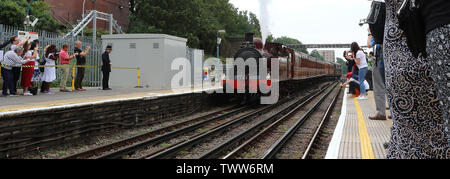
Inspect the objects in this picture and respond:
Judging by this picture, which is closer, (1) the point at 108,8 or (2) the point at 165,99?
(2) the point at 165,99

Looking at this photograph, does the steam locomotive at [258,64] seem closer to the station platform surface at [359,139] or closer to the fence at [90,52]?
the fence at [90,52]

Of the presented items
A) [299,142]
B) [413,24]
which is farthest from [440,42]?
[299,142]

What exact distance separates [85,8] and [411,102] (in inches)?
1647

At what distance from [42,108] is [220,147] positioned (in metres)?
3.02

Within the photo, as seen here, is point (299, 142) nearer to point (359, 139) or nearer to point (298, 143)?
point (298, 143)

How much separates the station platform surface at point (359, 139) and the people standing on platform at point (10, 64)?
7.34 meters

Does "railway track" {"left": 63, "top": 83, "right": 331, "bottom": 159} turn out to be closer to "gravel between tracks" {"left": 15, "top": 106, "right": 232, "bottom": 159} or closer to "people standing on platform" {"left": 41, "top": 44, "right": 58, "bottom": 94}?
"gravel between tracks" {"left": 15, "top": 106, "right": 232, "bottom": 159}

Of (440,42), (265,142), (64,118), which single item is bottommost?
(265,142)

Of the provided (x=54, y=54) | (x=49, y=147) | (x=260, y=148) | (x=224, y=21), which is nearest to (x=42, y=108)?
(x=49, y=147)

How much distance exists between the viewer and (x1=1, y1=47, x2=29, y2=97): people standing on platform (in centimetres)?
822

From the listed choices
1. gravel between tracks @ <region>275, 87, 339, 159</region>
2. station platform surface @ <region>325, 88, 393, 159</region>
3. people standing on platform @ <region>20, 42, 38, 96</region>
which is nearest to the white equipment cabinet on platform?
people standing on platform @ <region>20, 42, 38, 96</region>

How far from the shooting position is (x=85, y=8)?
1538 inches

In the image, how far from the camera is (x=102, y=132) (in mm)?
7359

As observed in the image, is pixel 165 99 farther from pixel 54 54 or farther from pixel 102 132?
pixel 54 54
